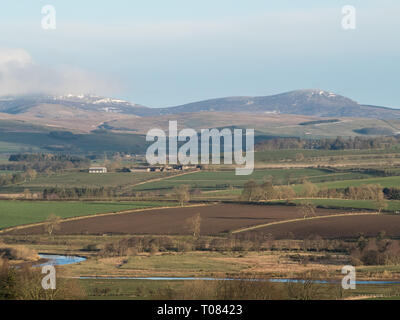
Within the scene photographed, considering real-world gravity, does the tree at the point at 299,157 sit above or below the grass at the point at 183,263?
above

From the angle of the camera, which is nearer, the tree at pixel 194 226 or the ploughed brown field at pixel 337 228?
the ploughed brown field at pixel 337 228

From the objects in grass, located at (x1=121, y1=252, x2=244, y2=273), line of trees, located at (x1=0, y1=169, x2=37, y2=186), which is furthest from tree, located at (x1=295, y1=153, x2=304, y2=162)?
grass, located at (x1=121, y1=252, x2=244, y2=273)

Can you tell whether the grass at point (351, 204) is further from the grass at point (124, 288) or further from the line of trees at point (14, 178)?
the line of trees at point (14, 178)

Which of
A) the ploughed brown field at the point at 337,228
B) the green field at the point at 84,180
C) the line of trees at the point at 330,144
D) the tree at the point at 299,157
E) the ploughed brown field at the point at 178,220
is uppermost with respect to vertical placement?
the line of trees at the point at 330,144

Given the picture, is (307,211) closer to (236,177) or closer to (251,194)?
(251,194)

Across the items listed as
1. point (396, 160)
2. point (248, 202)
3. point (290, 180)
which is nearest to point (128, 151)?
point (396, 160)

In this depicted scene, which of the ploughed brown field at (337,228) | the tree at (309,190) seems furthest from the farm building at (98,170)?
the ploughed brown field at (337,228)
